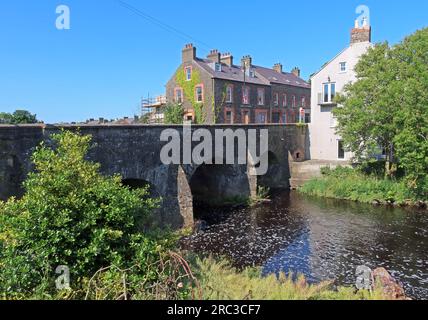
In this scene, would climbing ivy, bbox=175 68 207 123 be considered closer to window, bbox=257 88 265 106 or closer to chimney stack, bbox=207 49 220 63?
chimney stack, bbox=207 49 220 63

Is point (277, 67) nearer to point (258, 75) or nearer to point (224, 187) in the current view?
point (258, 75)

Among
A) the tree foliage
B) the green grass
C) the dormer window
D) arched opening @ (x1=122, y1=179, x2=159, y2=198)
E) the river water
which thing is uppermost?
the dormer window

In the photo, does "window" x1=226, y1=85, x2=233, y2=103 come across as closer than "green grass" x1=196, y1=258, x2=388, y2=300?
No

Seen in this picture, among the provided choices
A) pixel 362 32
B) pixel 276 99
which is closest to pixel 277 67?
pixel 276 99

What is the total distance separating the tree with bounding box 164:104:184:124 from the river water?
14267 mm

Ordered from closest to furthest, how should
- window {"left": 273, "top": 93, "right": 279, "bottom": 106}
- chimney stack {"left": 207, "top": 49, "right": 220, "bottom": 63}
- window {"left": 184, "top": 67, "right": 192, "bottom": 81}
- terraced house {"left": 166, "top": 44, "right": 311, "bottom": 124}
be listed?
terraced house {"left": 166, "top": 44, "right": 311, "bottom": 124} < window {"left": 184, "top": 67, "right": 192, "bottom": 81} < chimney stack {"left": 207, "top": 49, "right": 220, "bottom": 63} < window {"left": 273, "top": 93, "right": 279, "bottom": 106}

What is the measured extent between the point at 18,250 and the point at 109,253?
5.48ft

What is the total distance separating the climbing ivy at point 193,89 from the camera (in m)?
36.2

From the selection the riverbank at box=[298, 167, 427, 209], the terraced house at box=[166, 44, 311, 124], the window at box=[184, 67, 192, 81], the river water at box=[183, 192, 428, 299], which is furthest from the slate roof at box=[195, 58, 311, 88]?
the river water at box=[183, 192, 428, 299]

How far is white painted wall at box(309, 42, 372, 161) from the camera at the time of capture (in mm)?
31281

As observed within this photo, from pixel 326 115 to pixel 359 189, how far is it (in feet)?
32.8

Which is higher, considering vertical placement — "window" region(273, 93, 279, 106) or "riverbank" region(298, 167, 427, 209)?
"window" region(273, 93, 279, 106)

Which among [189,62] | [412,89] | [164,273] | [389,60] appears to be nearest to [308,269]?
[164,273]

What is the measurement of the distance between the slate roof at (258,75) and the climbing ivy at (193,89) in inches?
58.2
